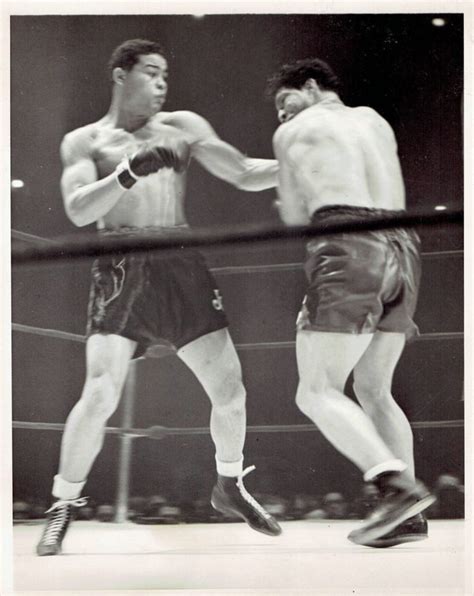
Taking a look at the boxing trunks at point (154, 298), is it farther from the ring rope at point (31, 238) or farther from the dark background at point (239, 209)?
the ring rope at point (31, 238)

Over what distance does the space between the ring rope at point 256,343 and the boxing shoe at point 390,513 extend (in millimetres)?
483

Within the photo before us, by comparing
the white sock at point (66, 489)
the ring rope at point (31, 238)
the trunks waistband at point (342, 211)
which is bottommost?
the white sock at point (66, 489)

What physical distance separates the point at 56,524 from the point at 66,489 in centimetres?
11

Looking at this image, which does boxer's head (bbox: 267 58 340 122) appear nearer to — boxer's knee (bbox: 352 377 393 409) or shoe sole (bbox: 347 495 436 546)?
boxer's knee (bbox: 352 377 393 409)

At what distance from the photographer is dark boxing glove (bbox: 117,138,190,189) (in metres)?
2.58

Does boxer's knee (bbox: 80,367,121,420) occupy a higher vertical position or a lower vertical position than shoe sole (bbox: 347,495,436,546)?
higher

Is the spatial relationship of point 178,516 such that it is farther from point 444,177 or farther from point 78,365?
point 444,177

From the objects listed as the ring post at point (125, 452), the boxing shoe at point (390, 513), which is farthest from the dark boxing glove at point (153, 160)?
the boxing shoe at point (390, 513)

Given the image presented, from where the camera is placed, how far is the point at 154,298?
8.52 ft

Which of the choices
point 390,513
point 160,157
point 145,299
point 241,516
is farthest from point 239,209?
point 390,513

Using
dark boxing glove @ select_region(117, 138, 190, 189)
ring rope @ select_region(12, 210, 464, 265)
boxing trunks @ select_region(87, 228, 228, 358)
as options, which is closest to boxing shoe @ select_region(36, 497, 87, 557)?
boxing trunks @ select_region(87, 228, 228, 358)

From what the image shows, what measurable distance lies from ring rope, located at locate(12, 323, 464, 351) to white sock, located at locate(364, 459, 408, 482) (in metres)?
0.40

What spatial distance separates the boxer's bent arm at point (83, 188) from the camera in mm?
2584
